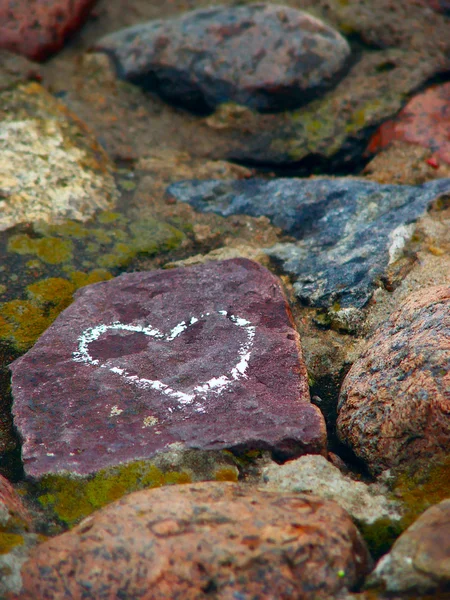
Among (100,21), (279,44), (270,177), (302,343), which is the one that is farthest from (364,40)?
(302,343)

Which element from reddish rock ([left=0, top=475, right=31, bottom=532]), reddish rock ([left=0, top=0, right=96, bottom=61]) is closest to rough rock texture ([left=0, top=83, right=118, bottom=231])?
reddish rock ([left=0, top=0, right=96, bottom=61])

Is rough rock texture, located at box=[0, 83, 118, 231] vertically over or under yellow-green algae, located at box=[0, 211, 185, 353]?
Result: over

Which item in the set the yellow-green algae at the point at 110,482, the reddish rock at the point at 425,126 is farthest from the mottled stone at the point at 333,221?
the yellow-green algae at the point at 110,482

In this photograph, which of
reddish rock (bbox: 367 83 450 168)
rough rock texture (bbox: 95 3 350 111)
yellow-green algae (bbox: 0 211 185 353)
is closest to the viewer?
yellow-green algae (bbox: 0 211 185 353)

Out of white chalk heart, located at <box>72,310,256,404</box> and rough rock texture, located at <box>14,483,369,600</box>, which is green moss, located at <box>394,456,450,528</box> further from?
white chalk heart, located at <box>72,310,256,404</box>

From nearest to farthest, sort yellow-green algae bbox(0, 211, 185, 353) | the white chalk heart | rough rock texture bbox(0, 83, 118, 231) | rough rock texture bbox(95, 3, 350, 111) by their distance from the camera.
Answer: the white chalk heart
yellow-green algae bbox(0, 211, 185, 353)
rough rock texture bbox(0, 83, 118, 231)
rough rock texture bbox(95, 3, 350, 111)

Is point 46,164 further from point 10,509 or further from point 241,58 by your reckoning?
point 10,509

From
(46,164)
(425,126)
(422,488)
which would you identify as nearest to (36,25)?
(46,164)

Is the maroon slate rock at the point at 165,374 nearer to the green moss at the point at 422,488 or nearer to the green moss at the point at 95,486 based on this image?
the green moss at the point at 95,486
